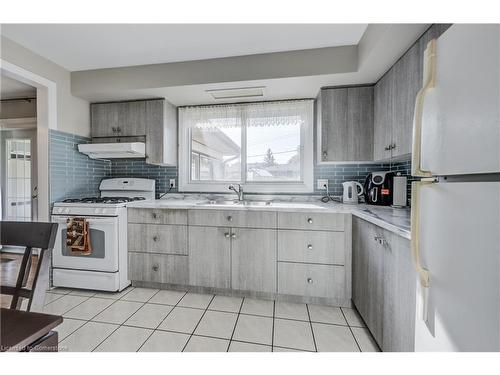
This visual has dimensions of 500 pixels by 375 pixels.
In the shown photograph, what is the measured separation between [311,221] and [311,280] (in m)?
0.52

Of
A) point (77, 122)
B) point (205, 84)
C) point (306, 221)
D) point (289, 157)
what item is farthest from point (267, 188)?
point (77, 122)

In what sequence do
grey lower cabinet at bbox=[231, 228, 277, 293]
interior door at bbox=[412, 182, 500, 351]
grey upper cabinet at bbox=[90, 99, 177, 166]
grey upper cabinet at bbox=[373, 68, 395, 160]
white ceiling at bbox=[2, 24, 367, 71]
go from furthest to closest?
1. grey upper cabinet at bbox=[90, 99, 177, 166]
2. grey lower cabinet at bbox=[231, 228, 277, 293]
3. grey upper cabinet at bbox=[373, 68, 395, 160]
4. white ceiling at bbox=[2, 24, 367, 71]
5. interior door at bbox=[412, 182, 500, 351]

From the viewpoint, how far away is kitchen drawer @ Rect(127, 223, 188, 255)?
7.31ft

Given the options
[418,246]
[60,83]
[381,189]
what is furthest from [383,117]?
[60,83]

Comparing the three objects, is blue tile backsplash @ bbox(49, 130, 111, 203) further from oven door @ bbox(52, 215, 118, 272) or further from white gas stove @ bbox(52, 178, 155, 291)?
oven door @ bbox(52, 215, 118, 272)

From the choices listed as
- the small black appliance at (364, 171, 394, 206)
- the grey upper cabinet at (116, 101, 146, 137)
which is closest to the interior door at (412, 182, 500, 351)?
the small black appliance at (364, 171, 394, 206)

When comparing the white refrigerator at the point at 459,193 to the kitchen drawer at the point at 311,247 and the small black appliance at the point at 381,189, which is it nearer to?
the kitchen drawer at the point at 311,247

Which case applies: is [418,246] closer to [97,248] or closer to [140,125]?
[97,248]

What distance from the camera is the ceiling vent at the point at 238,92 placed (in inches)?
91.1

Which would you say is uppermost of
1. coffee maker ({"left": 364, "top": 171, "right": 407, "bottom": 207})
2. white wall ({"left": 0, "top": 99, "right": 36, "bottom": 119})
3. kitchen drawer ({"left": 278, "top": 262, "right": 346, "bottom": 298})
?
white wall ({"left": 0, "top": 99, "right": 36, "bottom": 119})

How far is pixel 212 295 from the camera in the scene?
7.21 feet

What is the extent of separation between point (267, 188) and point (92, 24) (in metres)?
2.14

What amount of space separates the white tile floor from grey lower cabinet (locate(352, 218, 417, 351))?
8.4 inches

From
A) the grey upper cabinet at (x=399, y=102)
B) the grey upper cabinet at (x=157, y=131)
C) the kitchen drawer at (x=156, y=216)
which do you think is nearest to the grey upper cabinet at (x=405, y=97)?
the grey upper cabinet at (x=399, y=102)
